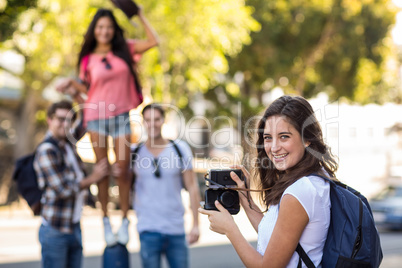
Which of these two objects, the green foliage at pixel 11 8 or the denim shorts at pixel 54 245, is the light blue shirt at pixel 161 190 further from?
the green foliage at pixel 11 8

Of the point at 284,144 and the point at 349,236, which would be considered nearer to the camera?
the point at 349,236

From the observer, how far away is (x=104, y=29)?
467 centimetres

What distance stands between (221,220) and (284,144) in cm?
48

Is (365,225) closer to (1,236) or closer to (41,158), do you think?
(41,158)

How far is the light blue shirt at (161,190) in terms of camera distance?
4.71 meters

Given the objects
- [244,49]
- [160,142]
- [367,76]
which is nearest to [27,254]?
[160,142]

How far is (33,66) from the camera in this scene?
54.7 feet

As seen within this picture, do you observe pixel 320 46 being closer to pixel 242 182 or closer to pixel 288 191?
pixel 242 182

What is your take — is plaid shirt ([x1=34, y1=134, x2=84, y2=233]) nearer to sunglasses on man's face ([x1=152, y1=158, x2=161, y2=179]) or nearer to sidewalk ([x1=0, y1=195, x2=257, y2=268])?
sunglasses on man's face ([x1=152, y1=158, x2=161, y2=179])

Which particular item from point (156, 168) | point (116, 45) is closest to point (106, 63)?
point (116, 45)

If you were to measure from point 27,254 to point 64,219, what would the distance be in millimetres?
7202

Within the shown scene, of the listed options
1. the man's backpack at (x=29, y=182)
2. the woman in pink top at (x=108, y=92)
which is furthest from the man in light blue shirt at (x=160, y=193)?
the man's backpack at (x=29, y=182)

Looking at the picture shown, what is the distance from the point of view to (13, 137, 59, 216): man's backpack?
14.7 feet

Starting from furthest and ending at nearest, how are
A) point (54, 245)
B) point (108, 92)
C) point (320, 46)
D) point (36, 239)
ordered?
point (320, 46) < point (36, 239) < point (108, 92) < point (54, 245)
